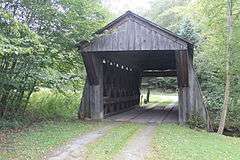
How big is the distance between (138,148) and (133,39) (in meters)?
6.37

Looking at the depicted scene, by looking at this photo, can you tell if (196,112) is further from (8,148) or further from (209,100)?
(8,148)

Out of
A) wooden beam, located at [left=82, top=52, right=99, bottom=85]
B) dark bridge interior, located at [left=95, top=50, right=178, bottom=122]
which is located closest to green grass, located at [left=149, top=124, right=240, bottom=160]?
wooden beam, located at [left=82, top=52, right=99, bottom=85]

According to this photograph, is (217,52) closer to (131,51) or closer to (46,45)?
(131,51)

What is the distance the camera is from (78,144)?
10242mm

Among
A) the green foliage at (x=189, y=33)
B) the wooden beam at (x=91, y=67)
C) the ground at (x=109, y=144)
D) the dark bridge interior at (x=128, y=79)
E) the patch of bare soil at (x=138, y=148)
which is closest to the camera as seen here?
the patch of bare soil at (x=138, y=148)

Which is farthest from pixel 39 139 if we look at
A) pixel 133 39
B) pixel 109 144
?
pixel 133 39

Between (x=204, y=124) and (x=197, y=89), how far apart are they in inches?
60.1

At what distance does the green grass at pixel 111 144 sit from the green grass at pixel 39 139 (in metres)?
1.01

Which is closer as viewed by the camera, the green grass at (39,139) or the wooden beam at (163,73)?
the green grass at (39,139)

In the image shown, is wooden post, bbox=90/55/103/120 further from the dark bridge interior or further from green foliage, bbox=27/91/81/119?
green foliage, bbox=27/91/81/119

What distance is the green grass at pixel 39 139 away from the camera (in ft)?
29.1

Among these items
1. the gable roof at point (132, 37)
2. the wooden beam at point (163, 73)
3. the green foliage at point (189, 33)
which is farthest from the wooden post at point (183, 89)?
the green foliage at point (189, 33)

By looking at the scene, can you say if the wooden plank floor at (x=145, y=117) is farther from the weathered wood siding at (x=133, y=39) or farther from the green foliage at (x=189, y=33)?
the green foliage at (x=189, y=33)

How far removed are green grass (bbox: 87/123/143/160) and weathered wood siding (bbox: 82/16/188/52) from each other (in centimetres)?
345
